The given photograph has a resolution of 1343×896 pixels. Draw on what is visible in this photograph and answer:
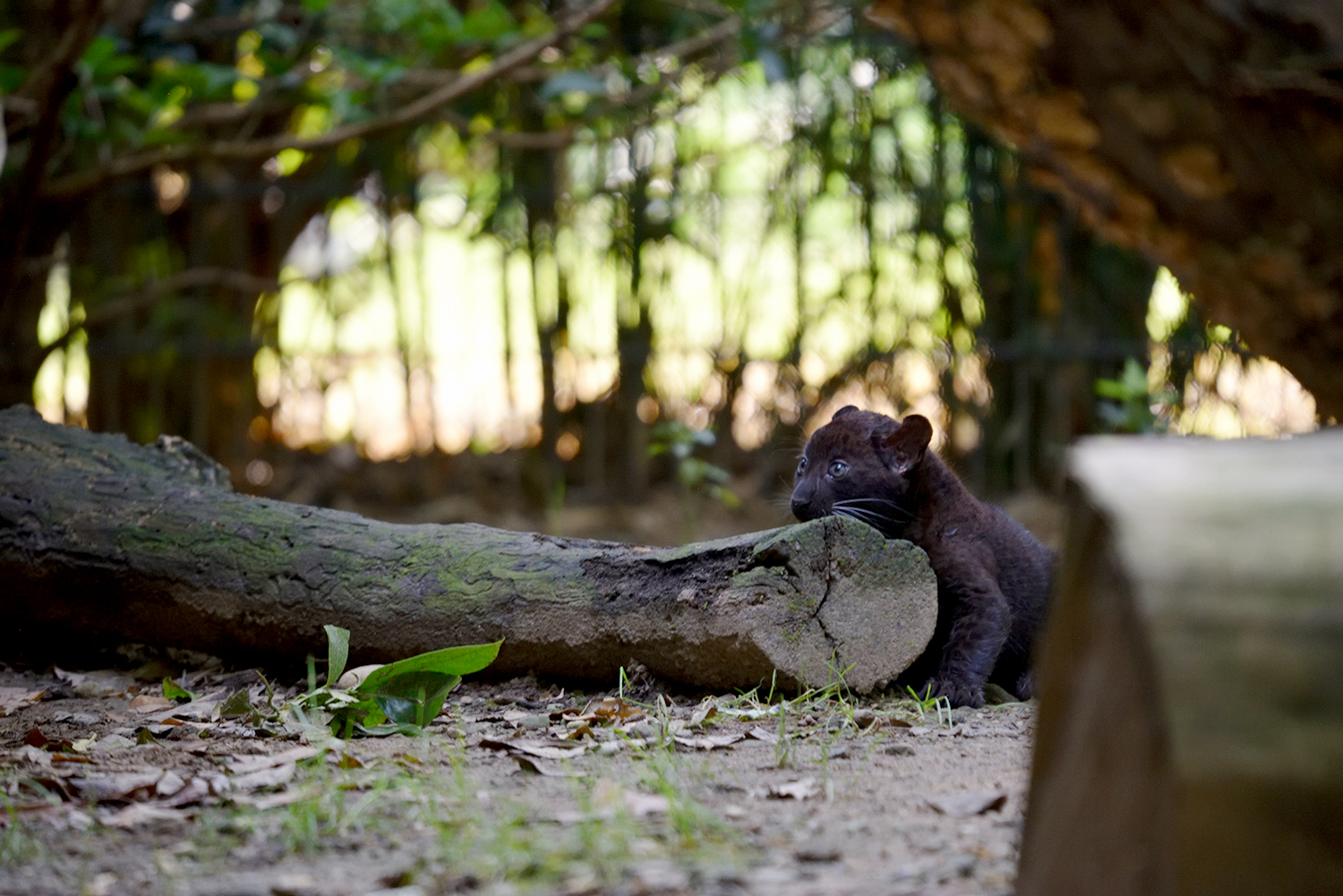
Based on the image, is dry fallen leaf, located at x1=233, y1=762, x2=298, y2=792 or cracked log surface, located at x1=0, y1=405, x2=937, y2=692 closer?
dry fallen leaf, located at x1=233, y1=762, x2=298, y2=792

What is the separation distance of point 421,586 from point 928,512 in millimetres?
1734

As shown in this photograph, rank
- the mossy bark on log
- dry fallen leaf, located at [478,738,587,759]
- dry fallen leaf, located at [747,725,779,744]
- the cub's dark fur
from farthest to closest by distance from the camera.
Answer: the cub's dark fur → dry fallen leaf, located at [747,725,779,744] → dry fallen leaf, located at [478,738,587,759] → the mossy bark on log

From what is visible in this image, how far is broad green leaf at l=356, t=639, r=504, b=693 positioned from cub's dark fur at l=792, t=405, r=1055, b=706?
4.67 ft

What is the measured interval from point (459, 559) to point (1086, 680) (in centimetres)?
253

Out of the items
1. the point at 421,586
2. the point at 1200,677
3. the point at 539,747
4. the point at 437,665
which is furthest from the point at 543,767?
the point at 1200,677

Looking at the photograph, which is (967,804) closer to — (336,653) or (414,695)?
(414,695)

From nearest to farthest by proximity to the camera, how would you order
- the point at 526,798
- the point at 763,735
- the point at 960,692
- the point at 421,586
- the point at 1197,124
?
the point at 1197,124, the point at 526,798, the point at 763,735, the point at 960,692, the point at 421,586

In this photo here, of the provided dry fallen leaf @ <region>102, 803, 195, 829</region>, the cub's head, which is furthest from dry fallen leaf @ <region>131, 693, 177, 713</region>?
the cub's head

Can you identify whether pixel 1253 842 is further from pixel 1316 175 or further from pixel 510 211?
pixel 510 211

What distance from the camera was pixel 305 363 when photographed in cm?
885

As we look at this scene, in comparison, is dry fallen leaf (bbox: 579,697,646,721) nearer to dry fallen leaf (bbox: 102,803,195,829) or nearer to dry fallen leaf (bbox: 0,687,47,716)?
dry fallen leaf (bbox: 102,803,195,829)

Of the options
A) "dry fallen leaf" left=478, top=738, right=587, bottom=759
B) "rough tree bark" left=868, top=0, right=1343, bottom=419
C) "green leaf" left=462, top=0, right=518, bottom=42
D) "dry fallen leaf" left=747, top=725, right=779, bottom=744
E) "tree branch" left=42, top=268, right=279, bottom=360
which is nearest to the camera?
"rough tree bark" left=868, top=0, right=1343, bottom=419

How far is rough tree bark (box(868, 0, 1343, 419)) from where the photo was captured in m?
1.97

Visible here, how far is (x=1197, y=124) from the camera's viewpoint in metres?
2.03
